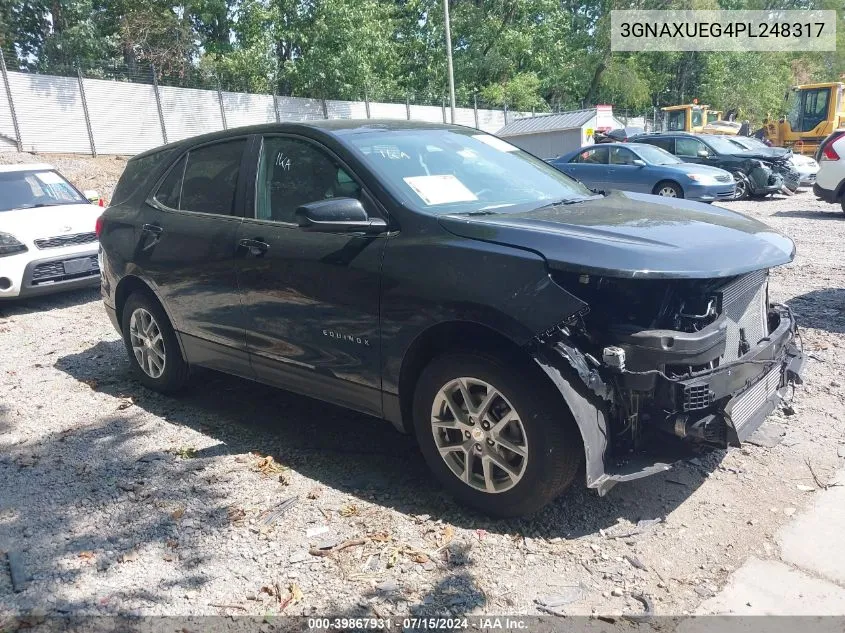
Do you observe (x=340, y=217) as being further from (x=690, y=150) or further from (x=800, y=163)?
(x=800, y=163)

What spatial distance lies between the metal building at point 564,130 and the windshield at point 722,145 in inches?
332

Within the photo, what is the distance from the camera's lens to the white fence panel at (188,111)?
23.5m

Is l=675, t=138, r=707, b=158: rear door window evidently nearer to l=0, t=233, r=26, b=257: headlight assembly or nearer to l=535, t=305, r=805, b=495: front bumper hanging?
l=0, t=233, r=26, b=257: headlight assembly

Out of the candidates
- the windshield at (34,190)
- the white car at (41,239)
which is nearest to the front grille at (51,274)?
the white car at (41,239)

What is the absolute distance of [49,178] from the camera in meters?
9.27

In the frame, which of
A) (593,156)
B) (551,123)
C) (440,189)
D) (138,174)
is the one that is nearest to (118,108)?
(593,156)

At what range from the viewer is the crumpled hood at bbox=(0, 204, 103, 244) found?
791 centimetres

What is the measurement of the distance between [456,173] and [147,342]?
2678 mm

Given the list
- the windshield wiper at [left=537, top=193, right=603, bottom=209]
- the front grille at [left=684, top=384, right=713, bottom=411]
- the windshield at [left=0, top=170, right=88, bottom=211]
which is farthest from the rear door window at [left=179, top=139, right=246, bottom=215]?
the windshield at [left=0, top=170, right=88, bottom=211]

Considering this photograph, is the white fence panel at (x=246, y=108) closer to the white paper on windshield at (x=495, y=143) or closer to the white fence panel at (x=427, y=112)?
the white fence panel at (x=427, y=112)

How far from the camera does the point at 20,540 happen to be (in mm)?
3299

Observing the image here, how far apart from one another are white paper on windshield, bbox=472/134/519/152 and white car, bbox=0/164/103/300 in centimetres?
568

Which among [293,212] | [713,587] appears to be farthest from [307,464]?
[713,587]

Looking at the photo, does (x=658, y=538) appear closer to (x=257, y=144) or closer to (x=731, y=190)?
(x=257, y=144)
